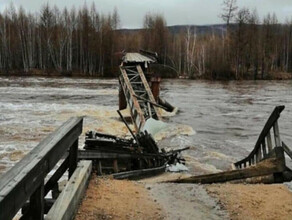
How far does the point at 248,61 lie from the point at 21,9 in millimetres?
41891

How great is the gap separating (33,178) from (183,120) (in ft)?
70.2

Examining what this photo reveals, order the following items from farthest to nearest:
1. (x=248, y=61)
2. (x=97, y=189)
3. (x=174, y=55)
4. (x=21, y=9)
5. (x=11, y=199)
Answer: (x=21, y=9) < (x=174, y=55) < (x=248, y=61) < (x=97, y=189) < (x=11, y=199)

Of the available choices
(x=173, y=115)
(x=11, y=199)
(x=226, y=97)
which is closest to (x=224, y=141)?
(x=173, y=115)

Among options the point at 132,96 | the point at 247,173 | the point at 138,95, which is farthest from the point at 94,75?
the point at 247,173

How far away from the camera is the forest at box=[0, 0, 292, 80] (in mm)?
67562

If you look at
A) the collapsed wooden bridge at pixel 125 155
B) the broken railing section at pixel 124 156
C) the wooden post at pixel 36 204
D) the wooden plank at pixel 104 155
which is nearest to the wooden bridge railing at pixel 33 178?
the wooden post at pixel 36 204

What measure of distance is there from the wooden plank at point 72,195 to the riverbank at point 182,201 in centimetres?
14

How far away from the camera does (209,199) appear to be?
18.5 ft

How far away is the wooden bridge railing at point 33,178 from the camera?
7.86ft

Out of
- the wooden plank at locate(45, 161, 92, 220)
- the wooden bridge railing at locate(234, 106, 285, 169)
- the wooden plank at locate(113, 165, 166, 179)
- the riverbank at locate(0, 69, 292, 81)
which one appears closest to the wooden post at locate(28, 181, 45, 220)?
the wooden plank at locate(45, 161, 92, 220)

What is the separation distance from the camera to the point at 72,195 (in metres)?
4.29

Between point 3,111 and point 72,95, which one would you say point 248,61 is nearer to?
point 72,95

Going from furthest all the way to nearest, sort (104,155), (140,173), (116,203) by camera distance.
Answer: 1. (140,173)
2. (104,155)
3. (116,203)

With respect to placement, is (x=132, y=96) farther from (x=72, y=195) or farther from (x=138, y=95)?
(x=72, y=195)
